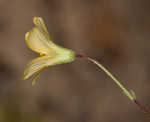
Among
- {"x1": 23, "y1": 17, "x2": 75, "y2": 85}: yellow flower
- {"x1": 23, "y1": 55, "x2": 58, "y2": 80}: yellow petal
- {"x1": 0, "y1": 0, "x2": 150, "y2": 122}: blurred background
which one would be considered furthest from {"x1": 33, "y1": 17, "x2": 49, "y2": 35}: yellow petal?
{"x1": 0, "y1": 0, "x2": 150, "y2": 122}: blurred background

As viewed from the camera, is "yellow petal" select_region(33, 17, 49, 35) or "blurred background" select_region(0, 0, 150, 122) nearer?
"yellow petal" select_region(33, 17, 49, 35)

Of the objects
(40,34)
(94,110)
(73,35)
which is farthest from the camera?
(73,35)

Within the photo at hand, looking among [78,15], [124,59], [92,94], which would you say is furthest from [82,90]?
[78,15]

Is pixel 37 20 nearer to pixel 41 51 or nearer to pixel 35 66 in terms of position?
pixel 41 51

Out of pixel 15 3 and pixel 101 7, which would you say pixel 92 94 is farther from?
pixel 15 3

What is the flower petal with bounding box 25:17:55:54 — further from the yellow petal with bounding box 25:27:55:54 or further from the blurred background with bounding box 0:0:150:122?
the blurred background with bounding box 0:0:150:122

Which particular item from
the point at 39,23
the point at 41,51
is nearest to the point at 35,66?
the point at 41,51

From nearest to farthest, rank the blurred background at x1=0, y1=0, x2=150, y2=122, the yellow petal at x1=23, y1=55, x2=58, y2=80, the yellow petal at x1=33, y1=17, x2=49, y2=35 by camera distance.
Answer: the yellow petal at x1=23, y1=55, x2=58, y2=80
the yellow petal at x1=33, y1=17, x2=49, y2=35
the blurred background at x1=0, y1=0, x2=150, y2=122
